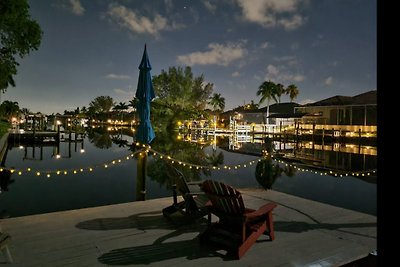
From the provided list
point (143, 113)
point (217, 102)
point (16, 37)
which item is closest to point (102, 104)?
point (217, 102)

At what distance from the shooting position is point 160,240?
4.94 metres

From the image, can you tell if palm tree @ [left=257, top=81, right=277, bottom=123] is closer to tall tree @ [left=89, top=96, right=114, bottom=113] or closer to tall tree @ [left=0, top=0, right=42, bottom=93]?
tall tree @ [left=0, top=0, right=42, bottom=93]

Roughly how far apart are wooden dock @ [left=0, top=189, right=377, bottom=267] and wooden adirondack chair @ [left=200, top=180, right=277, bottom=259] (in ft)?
0.59

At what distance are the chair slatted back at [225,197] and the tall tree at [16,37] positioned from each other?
16.0 metres

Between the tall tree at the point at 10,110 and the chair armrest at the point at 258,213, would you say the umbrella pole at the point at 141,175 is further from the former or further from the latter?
the tall tree at the point at 10,110

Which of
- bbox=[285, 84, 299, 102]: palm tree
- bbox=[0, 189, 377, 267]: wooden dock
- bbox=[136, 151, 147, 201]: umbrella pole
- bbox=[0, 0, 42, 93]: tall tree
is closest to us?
bbox=[0, 189, 377, 267]: wooden dock

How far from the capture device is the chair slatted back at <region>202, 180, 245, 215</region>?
4.29 metres

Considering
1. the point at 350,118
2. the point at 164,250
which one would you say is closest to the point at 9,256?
the point at 164,250

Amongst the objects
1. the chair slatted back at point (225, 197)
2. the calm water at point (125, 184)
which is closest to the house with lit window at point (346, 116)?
the calm water at point (125, 184)

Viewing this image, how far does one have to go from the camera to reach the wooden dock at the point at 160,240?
4.23 meters

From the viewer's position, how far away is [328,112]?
43.3m

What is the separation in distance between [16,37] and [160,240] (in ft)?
56.0

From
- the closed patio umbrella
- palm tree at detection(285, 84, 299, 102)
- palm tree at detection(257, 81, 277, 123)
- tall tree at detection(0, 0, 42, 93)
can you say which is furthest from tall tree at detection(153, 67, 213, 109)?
the closed patio umbrella

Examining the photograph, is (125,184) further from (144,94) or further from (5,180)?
(144,94)
